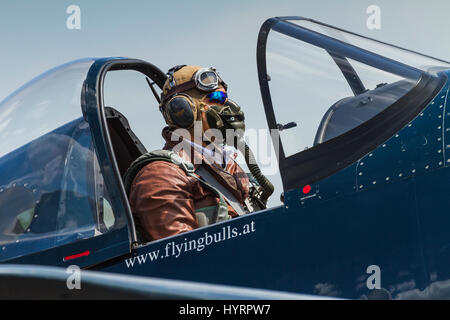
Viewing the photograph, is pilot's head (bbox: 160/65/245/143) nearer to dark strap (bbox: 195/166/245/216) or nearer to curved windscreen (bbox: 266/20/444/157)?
dark strap (bbox: 195/166/245/216)

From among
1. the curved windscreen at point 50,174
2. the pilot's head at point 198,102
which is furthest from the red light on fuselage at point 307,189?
the pilot's head at point 198,102

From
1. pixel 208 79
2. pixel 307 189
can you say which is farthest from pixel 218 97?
pixel 307 189

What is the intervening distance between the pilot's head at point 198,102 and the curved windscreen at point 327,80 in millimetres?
1114

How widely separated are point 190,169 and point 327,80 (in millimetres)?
1057

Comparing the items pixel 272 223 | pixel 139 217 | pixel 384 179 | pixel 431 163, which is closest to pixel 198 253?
pixel 272 223

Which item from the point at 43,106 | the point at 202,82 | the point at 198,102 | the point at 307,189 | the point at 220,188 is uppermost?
the point at 202,82

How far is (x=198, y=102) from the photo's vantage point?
4.36m

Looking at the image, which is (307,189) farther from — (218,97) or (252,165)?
(218,97)

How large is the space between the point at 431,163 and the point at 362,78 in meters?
0.79

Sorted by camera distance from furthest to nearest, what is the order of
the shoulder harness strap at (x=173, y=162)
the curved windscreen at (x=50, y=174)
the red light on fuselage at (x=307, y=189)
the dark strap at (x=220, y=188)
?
the dark strap at (x=220, y=188), the shoulder harness strap at (x=173, y=162), the curved windscreen at (x=50, y=174), the red light on fuselage at (x=307, y=189)

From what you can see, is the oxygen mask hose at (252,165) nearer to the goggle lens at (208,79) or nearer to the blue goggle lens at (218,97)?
the blue goggle lens at (218,97)

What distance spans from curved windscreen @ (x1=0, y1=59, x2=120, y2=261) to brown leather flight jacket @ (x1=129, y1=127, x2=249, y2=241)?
0.21 metres

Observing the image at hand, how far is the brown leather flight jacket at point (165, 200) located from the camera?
3455 mm

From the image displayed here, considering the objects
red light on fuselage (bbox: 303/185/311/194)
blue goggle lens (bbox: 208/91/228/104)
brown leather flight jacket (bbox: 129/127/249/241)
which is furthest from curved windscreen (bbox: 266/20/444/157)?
blue goggle lens (bbox: 208/91/228/104)
